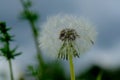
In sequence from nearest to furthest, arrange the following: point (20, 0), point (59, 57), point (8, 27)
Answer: point (59, 57)
point (8, 27)
point (20, 0)

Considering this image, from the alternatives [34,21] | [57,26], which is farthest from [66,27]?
[34,21]

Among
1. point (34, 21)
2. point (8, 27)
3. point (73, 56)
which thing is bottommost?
point (73, 56)

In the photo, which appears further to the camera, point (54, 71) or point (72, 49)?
point (54, 71)

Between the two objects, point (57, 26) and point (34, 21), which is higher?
point (34, 21)

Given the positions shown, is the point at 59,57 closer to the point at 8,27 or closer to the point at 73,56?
the point at 73,56
